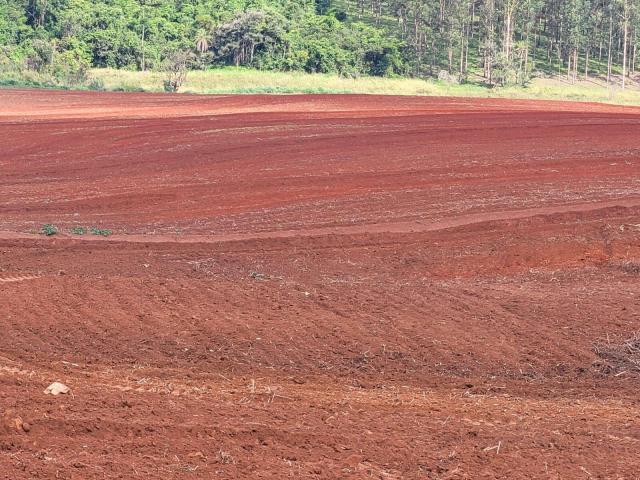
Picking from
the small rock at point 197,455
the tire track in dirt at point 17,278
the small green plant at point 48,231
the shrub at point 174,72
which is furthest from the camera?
the shrub at point 174,72

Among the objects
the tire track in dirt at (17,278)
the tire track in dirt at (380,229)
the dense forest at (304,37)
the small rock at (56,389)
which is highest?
the dense forest at (304,37)

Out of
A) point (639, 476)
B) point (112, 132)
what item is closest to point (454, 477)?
point (639, 476)

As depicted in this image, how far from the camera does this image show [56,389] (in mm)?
7984

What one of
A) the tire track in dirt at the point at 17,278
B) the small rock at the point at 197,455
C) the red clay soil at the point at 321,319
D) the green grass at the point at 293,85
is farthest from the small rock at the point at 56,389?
the green grass at the point at 293,85

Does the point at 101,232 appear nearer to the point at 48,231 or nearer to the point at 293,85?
the point at 48,231

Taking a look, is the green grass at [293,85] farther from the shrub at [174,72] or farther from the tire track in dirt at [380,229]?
the tire track in dirt at [380,229]

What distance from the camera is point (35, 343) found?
381 inches

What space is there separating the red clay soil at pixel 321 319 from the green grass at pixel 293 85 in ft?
121

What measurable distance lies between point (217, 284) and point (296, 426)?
4.93m

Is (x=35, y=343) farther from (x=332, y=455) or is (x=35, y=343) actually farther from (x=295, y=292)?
(x=332, y=455)

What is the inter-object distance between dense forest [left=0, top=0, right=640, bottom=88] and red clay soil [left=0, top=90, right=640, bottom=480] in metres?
48.3

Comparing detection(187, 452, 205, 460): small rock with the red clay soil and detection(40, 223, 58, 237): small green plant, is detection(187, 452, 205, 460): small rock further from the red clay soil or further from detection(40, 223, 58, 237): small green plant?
detection(40, 223, 58, 237): small green plant

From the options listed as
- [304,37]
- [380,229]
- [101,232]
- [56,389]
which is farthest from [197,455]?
[304,37]

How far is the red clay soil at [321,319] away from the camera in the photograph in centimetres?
689
